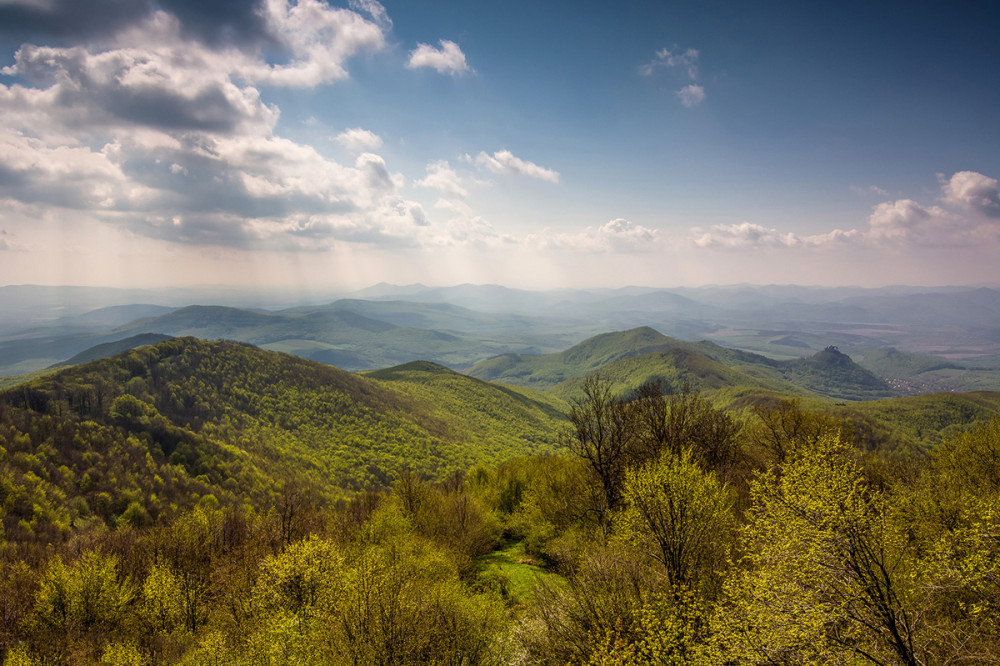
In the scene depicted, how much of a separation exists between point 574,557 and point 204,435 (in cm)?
12057

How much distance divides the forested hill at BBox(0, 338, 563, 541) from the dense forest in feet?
3.33

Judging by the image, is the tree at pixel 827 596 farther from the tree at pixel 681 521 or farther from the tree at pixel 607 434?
the tree at pixel 607 434

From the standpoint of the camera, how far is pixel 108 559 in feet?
97.2

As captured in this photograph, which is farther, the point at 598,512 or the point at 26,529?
the point at 26,529

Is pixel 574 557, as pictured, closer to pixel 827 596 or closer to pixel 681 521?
pixel 681 521

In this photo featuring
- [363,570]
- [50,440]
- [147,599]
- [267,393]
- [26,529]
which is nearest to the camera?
[363,570]

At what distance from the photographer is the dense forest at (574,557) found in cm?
1206

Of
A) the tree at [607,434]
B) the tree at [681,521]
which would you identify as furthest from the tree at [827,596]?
the tree at [607,434]

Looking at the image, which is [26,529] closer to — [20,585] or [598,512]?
[20,585]

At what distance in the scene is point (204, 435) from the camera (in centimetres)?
10706

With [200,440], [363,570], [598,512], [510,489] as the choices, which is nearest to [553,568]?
[598,512]

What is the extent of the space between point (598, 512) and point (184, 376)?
14668 cm

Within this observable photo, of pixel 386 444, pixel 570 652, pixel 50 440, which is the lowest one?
pixel 386 444

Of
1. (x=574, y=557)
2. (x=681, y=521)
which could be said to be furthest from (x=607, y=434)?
(x=681, y=521)
